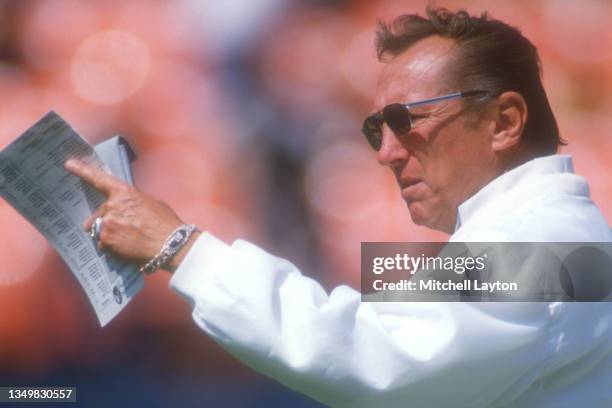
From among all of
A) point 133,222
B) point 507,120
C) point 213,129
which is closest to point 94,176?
point 133,222

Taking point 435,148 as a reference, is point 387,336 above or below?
below

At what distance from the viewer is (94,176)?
1.10 m

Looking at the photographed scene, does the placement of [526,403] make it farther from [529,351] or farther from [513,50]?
[513,50]

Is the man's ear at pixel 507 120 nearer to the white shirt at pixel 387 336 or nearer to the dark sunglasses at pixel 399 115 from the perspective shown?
the dark sunglasses at pixel 399 115

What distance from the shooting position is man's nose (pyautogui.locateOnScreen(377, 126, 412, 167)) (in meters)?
1.38

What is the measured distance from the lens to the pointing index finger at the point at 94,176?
108cm

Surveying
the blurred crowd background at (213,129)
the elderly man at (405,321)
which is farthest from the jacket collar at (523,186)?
the blurred crowd background at (213,129)

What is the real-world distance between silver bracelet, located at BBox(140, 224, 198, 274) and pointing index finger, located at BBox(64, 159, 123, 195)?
0.39ft

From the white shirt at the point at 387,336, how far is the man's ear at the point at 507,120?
300mm

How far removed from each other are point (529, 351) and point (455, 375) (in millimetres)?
94

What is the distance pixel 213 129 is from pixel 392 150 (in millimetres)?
632

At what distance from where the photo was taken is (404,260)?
1523mm

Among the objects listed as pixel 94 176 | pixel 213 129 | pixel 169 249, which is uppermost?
pixel 213 129

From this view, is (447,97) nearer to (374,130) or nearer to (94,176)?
(374,130)
